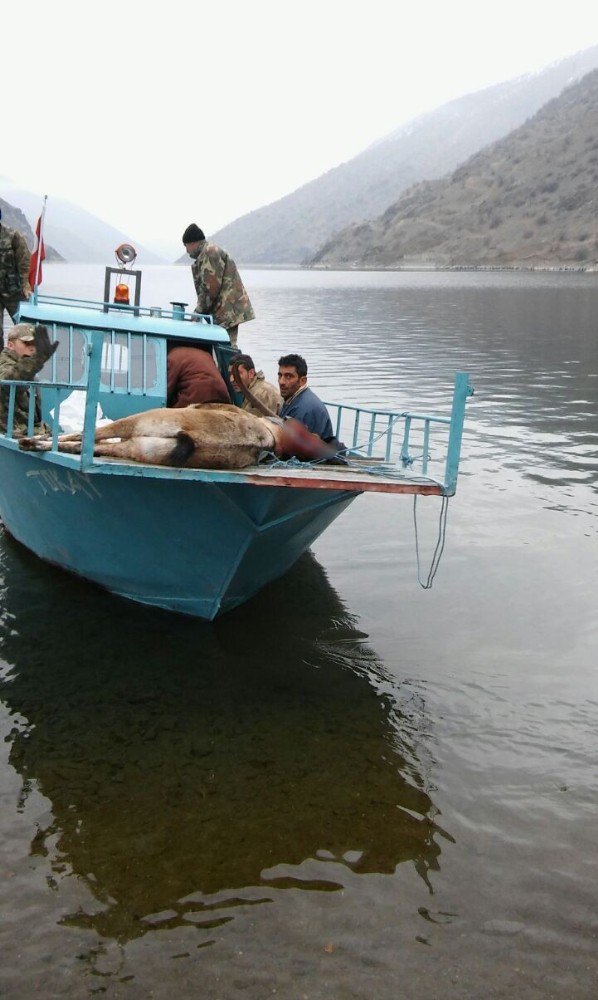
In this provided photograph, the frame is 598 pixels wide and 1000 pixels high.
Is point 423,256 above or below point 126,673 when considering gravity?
above

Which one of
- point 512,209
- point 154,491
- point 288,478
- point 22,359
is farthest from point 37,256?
point 512,209

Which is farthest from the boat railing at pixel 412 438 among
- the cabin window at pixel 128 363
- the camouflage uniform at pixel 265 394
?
the cabin window at pixel 128 363

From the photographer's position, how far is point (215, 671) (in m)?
7.05

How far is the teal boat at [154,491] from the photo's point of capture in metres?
6.30

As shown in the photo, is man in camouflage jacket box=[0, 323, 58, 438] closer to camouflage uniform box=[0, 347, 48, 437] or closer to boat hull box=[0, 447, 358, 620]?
camouflage uniform box=[0, 347, 48, 437]

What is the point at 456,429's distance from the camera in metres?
6.44

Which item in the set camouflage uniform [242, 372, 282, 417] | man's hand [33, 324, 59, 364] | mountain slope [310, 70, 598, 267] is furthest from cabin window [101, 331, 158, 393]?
mountain slope [310, 70, 598, 267]

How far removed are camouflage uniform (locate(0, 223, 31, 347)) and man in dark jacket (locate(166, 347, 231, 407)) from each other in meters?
3.64

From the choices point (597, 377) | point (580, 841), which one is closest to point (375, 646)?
point (580, 841)

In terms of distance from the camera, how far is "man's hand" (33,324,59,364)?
8.61m

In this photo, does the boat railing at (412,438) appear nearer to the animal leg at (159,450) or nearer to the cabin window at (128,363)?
the animal leg at (159,450)

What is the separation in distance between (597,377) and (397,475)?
1859 centimetres

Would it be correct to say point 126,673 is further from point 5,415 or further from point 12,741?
point 5,415

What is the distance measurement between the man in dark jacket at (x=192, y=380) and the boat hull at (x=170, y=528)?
5.07 feet
